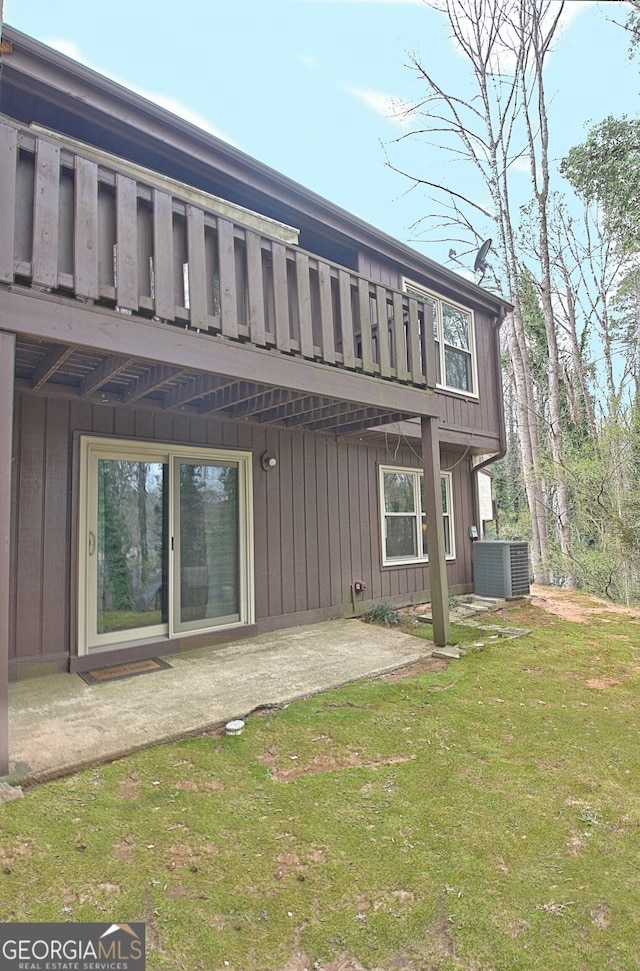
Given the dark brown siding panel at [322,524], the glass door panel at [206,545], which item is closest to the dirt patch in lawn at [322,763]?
the glass door panel at [206,545]

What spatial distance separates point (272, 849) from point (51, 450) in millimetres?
3243

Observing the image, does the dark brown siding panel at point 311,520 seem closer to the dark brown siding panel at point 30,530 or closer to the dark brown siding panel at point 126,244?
the dark brown siding panel at point 30,530

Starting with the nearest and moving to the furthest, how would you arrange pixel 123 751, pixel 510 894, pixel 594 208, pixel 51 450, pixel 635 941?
pixel 635 941, pixel 510 894, pixel 123 751, pixel 51 450, pixel 594 208

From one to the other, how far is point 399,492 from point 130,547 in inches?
154

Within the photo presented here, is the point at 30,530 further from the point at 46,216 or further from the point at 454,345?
the point at 454,345

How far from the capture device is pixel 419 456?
7.26 meters

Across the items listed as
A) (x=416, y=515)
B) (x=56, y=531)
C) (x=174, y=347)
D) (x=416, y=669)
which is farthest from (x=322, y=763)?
(x=416, y=515)

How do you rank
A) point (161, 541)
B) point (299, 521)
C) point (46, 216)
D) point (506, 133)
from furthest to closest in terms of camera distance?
point (506, 133), point (299, 521), point (161, 541), point (46, 216)

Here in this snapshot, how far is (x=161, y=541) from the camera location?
175 inches

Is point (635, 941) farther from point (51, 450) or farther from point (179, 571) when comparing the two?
point (51, 450)

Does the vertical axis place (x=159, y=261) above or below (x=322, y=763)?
above

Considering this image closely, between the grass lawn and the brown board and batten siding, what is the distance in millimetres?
1769

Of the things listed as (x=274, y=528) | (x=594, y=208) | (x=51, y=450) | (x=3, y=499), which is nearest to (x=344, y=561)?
(x=274, y=528)

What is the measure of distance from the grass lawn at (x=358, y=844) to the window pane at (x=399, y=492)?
386cm
